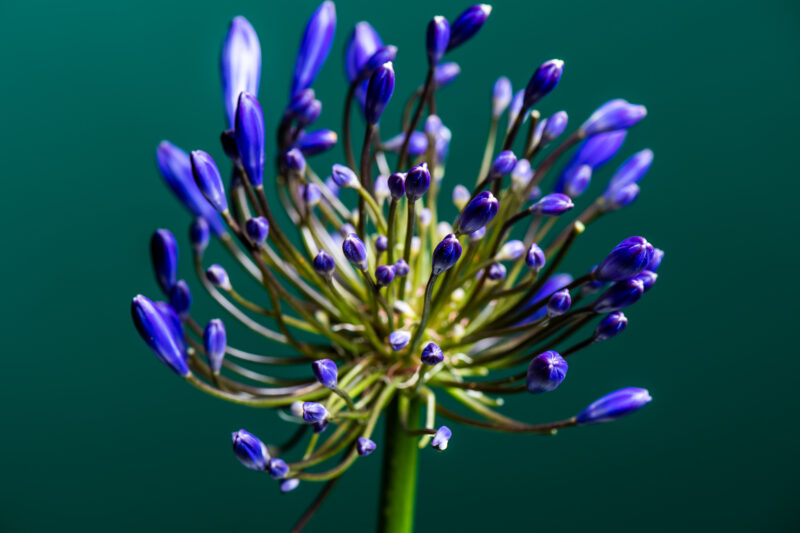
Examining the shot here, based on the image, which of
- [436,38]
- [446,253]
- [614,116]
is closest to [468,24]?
[436,38]

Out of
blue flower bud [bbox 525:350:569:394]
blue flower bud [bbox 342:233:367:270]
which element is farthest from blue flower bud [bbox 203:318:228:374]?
blue flower bud [bbox 525:350:569:394]

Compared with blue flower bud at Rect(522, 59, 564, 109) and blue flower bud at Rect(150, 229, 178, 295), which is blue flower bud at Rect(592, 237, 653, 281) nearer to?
blue flower bud at Rect(522, 59, 564, 109)

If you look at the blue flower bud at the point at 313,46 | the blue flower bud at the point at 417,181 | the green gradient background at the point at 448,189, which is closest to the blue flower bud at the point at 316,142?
the blue flower bud at the point at 313,46

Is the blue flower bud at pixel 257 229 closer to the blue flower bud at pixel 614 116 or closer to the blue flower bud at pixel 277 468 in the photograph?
the blue flower bud at pixel 277 468

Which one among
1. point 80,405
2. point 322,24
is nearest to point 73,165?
point 80,405

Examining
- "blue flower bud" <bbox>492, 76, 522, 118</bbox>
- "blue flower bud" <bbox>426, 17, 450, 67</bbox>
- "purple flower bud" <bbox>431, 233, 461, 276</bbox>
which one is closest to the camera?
"purple flower bud" <bbox>431, 233, 461, 276</bbox>

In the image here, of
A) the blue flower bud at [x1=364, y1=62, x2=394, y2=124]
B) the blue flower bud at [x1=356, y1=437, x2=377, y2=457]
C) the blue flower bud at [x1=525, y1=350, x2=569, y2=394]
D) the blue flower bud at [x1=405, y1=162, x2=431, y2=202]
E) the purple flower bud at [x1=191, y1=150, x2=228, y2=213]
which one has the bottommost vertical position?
the blue flower bud at [x1=356, y1=437, x2=377, y2=457]

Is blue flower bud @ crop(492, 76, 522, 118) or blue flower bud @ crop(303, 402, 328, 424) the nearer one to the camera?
blue flower bud @ crop(303, 402, 328, 424)
